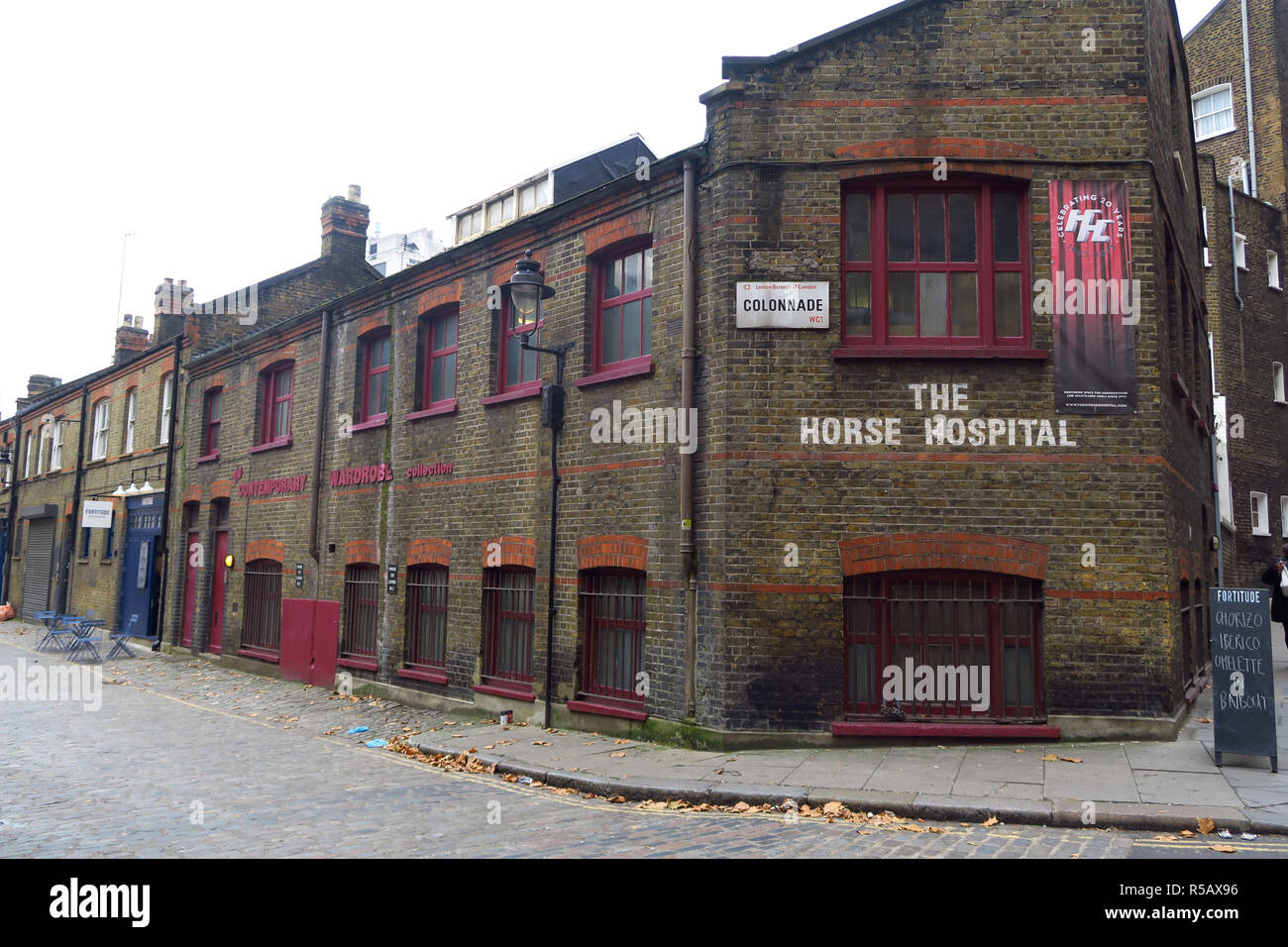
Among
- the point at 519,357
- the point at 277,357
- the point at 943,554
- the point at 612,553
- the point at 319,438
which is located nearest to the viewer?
the point at 943,554

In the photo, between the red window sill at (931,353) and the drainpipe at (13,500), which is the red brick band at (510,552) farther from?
the drainpipe at (13,500)

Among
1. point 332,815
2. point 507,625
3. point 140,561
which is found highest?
point 140,561

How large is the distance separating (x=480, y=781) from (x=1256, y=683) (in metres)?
7.21

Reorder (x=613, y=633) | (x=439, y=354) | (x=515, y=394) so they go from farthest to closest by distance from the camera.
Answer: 1. (x=439, y=354)
2. (x=515, y=394)
3. (x=613, y=633)

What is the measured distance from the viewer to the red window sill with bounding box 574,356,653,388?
10.8 meters

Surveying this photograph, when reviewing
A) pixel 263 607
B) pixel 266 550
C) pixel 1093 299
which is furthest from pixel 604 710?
pixel 263 607

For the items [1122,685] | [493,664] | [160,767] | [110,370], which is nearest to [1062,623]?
[1122,685]

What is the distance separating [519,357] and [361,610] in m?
5.59

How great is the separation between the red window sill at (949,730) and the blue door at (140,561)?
19.8 metres

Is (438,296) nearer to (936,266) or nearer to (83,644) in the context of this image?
(936,266)

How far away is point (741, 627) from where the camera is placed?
9.44m

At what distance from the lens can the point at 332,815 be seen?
742cm

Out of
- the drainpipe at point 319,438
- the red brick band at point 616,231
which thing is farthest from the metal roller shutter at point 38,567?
the red brick band at point 616,231
